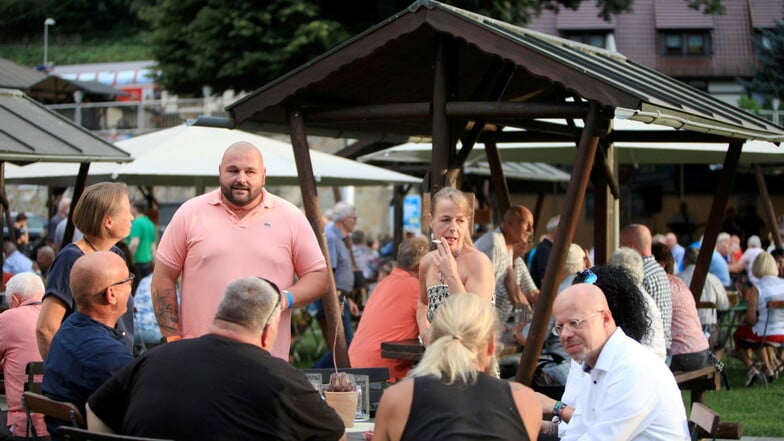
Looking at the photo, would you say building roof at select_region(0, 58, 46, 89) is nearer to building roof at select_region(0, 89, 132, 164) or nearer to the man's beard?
building roof at select_region(0, 89, 132, 164)

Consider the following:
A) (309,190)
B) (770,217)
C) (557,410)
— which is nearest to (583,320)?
(557,410)

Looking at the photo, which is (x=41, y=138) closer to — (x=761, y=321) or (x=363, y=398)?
(x=363, y=398)

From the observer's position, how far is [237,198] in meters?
5.42

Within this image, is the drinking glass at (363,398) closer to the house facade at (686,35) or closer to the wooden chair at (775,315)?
the wooden chair at (775,315)

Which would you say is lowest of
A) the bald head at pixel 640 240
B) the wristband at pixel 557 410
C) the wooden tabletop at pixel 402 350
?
the wristband at pixel 557 410

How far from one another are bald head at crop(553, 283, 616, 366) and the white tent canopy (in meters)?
5.96

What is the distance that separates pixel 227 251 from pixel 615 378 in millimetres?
1930

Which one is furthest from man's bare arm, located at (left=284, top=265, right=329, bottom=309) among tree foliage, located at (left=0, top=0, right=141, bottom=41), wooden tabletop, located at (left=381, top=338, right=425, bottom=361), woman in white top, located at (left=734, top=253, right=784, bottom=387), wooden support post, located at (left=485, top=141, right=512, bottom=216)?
tree foliage, located at (left=0, top=0, right=141, bottom=41)

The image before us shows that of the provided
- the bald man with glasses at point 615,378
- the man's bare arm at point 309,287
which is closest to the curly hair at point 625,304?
the bald man with glasses at point 615,378

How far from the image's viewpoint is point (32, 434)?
5.35 metres

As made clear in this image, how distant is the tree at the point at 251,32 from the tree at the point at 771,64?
35.6ft

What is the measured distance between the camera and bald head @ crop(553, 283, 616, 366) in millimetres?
4414

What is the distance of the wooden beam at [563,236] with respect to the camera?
704 centimetres

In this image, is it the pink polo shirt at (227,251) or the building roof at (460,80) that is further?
the building roof at (460,80)
